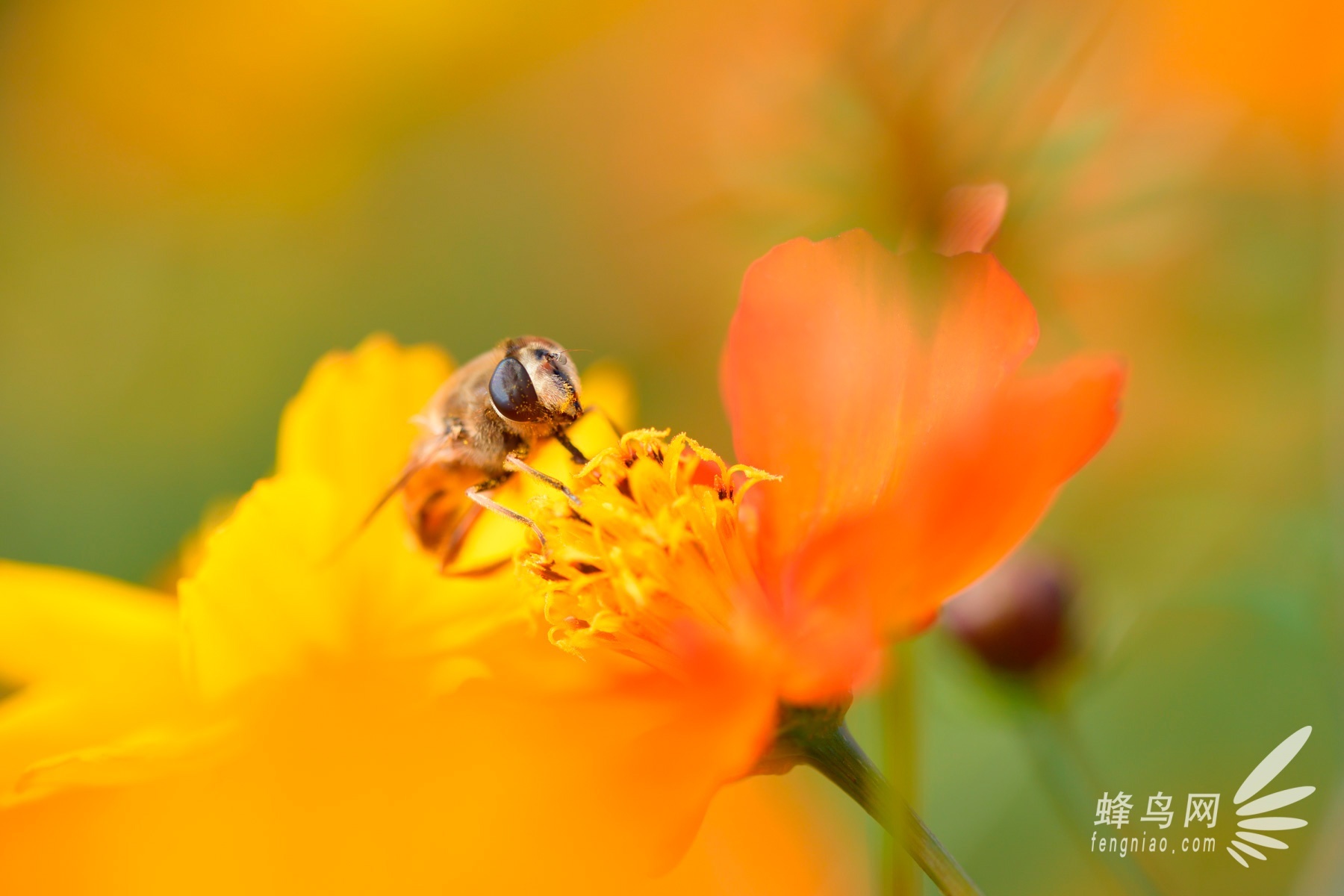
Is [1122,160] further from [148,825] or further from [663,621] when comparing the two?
[148,825]

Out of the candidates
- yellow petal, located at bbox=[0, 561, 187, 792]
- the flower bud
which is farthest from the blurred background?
yellow petal, located at bbox=[0, 561, 187, 792]

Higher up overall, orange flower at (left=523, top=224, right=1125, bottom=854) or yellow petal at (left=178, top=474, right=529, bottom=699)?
yellow petal at (left=178, top=474, right=529, bottom=699)

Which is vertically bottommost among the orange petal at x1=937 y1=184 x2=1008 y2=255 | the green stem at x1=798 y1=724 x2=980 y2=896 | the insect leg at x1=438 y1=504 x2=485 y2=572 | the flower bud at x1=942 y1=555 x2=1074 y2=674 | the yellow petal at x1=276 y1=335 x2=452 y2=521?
the green stem at x1=798 y1=724 x2=980 y2=896

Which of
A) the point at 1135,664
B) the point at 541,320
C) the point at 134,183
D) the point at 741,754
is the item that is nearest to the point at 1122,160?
the point at 1135,664

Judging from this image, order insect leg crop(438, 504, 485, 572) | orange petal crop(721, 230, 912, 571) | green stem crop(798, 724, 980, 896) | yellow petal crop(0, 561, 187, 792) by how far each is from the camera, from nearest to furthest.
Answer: green stem crop(798, 724, 980, 896) → orange petal crop(721, 230, 912, 571) → yellow petal crop(0, 561, 187, 792) → insect leg crop(438, 504, 485, 572)

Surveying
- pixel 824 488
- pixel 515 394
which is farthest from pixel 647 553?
pixel 515 394

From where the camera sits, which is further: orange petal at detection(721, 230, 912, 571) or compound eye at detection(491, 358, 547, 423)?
compound eye at detection(491, 358, 547, 423)

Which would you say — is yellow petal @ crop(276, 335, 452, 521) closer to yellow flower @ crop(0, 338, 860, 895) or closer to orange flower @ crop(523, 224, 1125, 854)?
yellow flower @ crop(0, 338, 860, 895)
